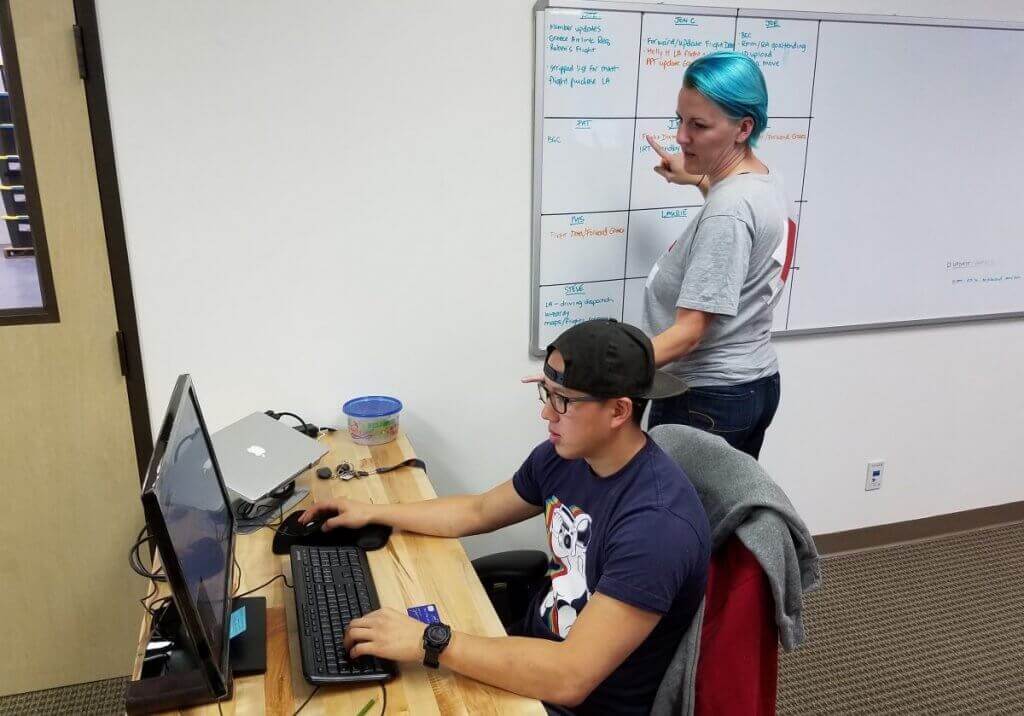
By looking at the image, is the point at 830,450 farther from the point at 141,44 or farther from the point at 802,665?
the point at 141,44

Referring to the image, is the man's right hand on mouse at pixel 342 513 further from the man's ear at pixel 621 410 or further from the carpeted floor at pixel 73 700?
the carpeted floor at pixel 73 700

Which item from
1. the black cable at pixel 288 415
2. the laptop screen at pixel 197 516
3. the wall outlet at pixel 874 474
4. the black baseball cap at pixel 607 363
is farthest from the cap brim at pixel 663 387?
the wall outlet at pixel 874 474

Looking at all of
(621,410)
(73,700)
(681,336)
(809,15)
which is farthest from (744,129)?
(73,700)

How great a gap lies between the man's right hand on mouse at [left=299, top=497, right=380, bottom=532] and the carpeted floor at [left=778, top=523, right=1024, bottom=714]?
1394 mm

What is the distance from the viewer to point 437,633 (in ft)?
3.75

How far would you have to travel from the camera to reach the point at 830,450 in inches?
110

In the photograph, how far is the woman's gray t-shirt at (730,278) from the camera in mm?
1750

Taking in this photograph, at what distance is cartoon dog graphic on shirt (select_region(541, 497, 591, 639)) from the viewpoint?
131 cm

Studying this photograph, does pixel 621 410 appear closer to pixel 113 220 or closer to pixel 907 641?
pixel 113 220

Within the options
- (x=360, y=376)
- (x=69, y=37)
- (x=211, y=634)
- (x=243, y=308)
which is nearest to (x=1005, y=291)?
(x=360, y=376)

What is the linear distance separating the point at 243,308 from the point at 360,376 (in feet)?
1.25

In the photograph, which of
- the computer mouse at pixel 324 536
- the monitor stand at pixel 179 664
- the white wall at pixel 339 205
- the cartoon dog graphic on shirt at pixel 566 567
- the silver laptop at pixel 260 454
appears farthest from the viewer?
the white wall at pixel 339 205

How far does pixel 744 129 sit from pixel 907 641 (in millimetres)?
1761

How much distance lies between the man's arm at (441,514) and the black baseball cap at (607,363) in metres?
0.42
